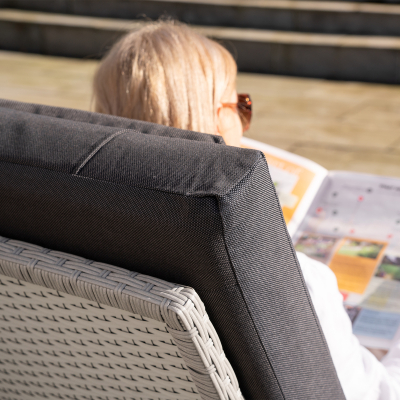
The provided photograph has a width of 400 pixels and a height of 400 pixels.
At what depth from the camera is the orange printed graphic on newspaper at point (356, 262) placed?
150 cm

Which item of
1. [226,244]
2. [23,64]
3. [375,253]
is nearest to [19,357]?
[226,244]

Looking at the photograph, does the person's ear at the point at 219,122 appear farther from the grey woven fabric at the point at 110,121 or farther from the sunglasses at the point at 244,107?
the grey woven fabric at the point at 110,121

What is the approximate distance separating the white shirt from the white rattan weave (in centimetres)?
24

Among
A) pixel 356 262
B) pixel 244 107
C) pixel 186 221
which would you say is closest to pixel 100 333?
pixel 186 221

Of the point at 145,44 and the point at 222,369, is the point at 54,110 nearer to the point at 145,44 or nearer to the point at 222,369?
the point at 145,44

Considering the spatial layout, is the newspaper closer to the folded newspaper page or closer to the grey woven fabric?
the folded newspaper page

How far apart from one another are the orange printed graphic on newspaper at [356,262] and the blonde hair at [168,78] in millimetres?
642

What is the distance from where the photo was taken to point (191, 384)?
87cm

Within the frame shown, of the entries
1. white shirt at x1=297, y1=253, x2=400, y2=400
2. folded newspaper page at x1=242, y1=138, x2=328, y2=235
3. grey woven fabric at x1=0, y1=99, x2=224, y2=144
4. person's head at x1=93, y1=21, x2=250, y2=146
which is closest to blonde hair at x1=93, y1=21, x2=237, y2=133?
person's head at x1=93, y1=21, x2=250, y2=146

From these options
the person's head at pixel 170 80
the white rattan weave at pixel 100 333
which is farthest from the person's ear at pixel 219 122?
the white rattan weave at pixel 100 333

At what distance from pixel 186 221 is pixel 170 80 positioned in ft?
1.65

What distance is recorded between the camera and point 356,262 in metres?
1.55

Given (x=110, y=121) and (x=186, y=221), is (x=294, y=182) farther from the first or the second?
(x=186, y=221)

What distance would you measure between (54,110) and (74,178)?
0.25 meters
